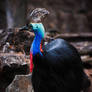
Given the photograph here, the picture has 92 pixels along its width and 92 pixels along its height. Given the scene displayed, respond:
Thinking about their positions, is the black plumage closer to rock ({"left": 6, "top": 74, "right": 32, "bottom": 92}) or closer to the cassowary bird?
the cassowary bird

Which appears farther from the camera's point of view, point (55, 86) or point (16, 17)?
point (16, 17)

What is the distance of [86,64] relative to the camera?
5.08 metres

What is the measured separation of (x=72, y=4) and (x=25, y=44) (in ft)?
23.9

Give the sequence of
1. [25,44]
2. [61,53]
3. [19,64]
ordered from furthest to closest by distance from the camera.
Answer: [25,44], [19,64], [61,53]

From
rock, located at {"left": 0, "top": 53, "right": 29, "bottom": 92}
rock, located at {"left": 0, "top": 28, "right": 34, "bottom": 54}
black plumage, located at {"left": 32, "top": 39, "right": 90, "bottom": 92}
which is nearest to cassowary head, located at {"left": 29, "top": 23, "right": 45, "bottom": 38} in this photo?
black plumage, located at {"left": 32, "top": 39, "right": 90, "bottom": 92}

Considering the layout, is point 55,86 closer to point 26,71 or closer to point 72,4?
point 26,71

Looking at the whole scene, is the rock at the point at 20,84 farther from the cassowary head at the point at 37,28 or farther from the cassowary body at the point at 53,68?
the cassowary head at the point at 37,28

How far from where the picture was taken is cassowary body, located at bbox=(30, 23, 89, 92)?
2.46m

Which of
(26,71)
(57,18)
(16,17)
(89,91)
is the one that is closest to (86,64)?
(89,91)

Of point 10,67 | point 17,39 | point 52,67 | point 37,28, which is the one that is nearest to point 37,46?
point 37,28

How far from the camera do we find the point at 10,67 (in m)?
3.03

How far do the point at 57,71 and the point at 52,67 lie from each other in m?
0.09

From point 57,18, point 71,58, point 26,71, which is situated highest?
point 71,58

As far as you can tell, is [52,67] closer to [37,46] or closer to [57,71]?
[57,71]
